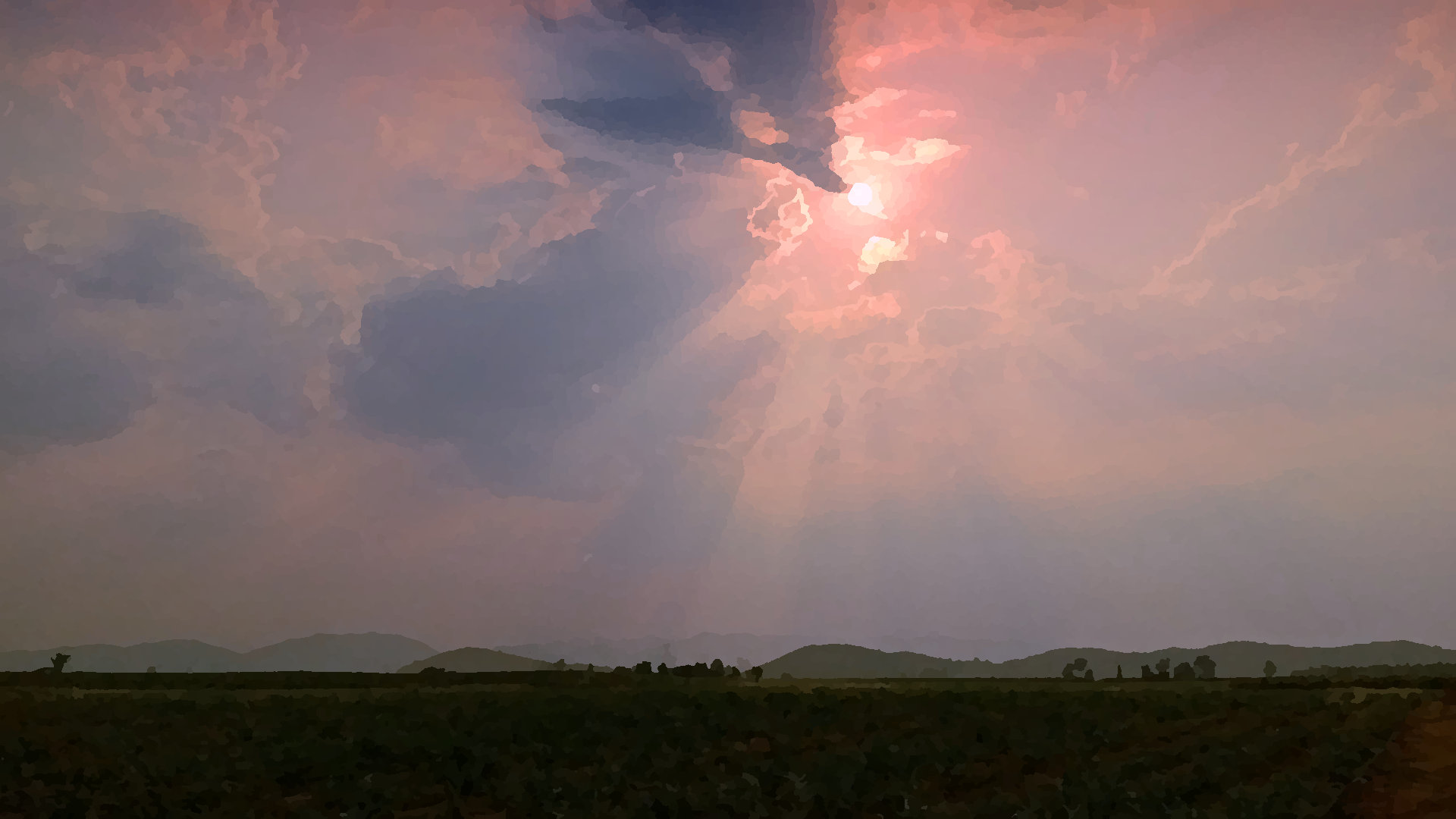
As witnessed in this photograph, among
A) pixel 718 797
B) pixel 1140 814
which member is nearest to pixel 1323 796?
pixel 1140 814

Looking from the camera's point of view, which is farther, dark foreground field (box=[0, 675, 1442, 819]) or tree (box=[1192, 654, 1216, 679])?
tree (box=[1192, 654, 1216, 679])

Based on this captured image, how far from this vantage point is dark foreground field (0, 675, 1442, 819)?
14.1 m

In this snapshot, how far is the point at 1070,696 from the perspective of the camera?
35062mm

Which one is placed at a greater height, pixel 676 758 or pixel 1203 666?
pixel 676 758

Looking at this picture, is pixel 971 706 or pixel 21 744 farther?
pixel 971 706

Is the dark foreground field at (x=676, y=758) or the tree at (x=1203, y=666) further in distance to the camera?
the tree at (x=1203, y=666)

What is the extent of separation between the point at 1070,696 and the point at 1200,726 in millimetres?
9944

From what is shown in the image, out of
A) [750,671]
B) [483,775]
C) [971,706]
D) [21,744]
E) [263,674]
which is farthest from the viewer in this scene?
[750,671]

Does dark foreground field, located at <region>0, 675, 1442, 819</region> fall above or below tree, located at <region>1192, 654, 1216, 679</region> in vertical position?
above

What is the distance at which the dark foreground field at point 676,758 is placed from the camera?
46.3ft

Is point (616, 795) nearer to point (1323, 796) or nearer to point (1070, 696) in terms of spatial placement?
point (1323, 796)

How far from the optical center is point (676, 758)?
18.3m

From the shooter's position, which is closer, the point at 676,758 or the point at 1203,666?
the point at 676,758

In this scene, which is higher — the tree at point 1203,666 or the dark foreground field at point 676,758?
the dark foreground field at point 676,758
